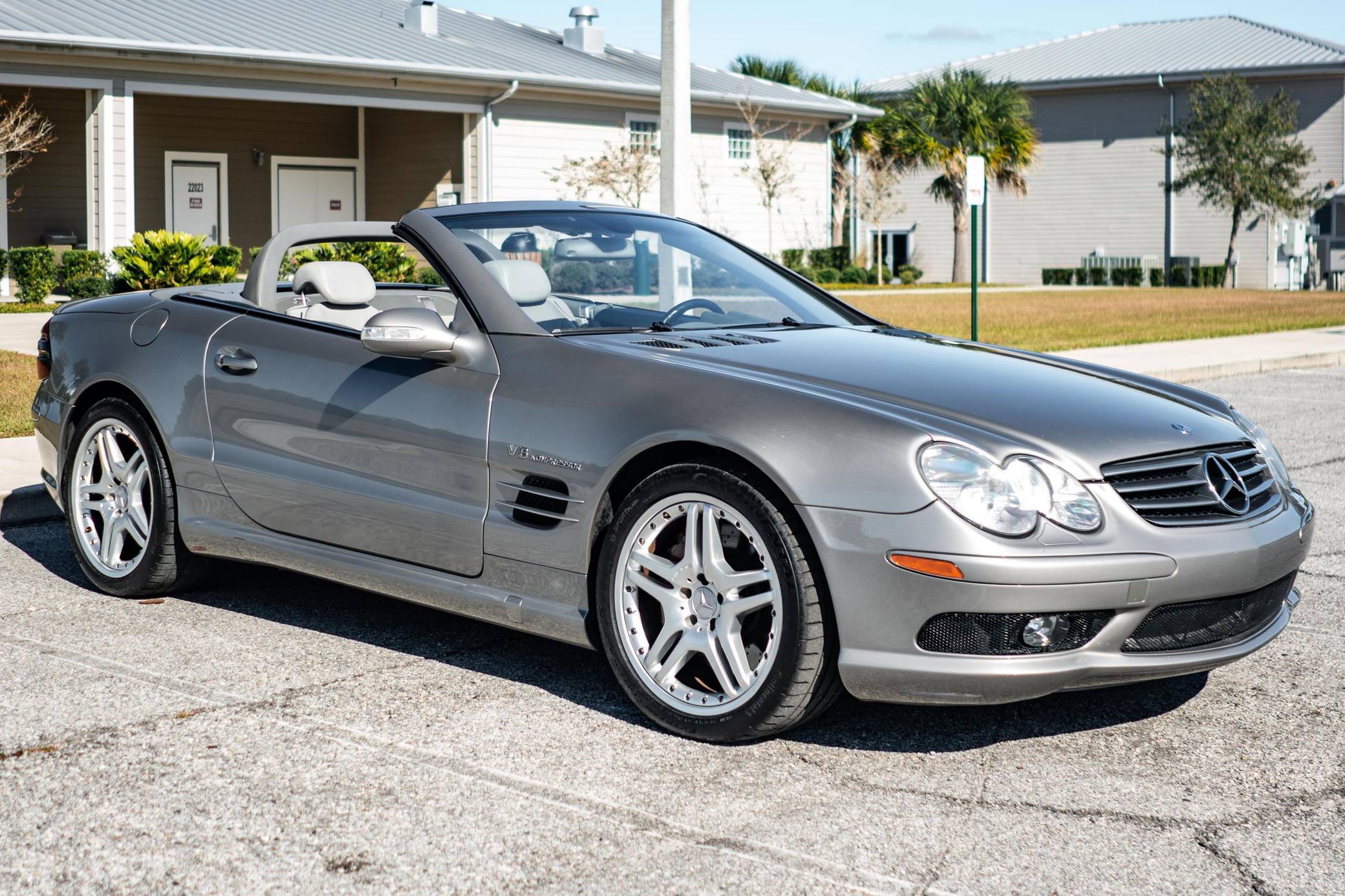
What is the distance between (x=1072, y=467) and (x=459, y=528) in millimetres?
1739

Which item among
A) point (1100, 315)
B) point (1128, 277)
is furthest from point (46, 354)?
point (1128, 277)

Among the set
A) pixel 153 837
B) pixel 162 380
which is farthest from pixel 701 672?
pixel 162 380

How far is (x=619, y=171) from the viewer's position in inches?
1042

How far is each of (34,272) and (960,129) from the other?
83.8 feet

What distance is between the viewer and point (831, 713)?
4.17 meters

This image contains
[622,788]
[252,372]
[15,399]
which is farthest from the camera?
[15,399]

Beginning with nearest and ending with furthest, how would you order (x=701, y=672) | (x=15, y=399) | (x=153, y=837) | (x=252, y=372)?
(x=153, y=837)
(x=701, y=672)
(x=252, y=372)
(x=15, y=399)

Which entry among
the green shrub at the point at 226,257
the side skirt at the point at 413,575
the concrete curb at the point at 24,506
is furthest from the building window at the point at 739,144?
the side skirt at the point at 413,575

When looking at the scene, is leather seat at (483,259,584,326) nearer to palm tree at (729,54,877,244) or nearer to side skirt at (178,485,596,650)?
side skirt at (178,485,596,650)

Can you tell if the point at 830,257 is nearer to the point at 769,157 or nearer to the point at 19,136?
the point at 769,157

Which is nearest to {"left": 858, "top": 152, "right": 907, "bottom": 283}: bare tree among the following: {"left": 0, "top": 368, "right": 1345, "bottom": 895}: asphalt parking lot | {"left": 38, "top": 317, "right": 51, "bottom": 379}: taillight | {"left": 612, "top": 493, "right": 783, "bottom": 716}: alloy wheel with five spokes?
{"left": 38, "top": 317, "right": 51, "bottom": 379}: taillight

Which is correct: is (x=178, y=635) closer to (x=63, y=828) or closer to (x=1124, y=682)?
(x=63, y=828)

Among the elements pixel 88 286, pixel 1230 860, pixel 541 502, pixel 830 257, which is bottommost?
pixel 1230 860

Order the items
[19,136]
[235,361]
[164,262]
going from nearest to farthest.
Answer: [235,361], [164,262], [19,136]
